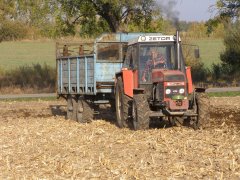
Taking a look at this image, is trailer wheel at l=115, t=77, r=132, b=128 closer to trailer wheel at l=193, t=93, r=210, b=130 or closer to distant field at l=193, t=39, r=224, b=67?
trailer wheel at l=193, t=93, r=210, b=130

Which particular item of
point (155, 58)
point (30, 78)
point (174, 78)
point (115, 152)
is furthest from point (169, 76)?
point (30, 78)

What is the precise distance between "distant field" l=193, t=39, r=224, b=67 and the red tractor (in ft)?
117

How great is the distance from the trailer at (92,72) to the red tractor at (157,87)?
1.46 metres

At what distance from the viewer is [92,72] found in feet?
53.4

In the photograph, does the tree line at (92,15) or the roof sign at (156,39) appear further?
the tree line at (92,15)

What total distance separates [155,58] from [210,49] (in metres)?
49.9

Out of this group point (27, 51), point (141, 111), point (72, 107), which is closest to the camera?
point (141, 111)

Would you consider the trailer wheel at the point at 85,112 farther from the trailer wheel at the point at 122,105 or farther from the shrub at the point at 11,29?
the shrub at the point at 11,29

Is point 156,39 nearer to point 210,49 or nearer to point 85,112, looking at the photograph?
point 85,112

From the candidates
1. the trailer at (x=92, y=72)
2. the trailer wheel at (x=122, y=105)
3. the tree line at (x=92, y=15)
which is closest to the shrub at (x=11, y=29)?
the tree line at (x=92, y=15)

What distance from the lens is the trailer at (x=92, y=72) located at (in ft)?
53.3

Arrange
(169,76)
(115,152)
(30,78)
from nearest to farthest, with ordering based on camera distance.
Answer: (115,152) → (169,76) → (30,78)

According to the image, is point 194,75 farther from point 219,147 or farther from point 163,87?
point 219,147

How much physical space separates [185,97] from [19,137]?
3738 millimetres
